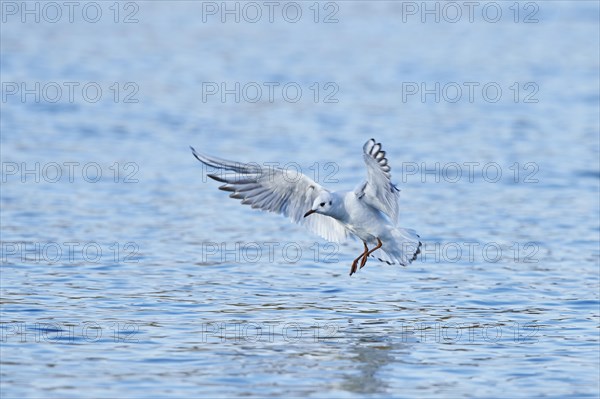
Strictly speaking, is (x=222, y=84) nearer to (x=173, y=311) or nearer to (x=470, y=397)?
(x=173, y=311)

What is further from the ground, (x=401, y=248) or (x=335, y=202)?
(x=335, y=202)

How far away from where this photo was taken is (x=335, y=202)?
1159cm

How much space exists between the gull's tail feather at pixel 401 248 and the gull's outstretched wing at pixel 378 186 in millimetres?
184

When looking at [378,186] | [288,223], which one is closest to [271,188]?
[378,186]

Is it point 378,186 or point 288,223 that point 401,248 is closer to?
point 378,186

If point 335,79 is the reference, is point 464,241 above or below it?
below

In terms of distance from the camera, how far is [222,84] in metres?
28.3

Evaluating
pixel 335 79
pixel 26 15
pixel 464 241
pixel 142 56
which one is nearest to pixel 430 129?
pixel 335 79

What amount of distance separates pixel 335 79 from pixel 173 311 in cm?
1767

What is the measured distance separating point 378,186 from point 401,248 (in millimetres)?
860

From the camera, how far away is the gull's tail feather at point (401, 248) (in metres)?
11.8

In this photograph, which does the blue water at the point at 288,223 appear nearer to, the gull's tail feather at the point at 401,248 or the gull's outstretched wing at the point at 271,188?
the gull's tail feather at the point at 401,248

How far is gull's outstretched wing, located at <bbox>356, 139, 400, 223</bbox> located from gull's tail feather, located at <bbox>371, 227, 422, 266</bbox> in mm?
184

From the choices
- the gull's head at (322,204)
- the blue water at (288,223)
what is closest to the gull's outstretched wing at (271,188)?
the gull's head at (322,204)
